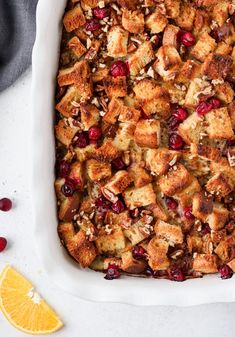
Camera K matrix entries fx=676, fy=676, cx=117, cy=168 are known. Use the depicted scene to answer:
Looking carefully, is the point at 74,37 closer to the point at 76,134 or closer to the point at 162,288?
the point at 76,134

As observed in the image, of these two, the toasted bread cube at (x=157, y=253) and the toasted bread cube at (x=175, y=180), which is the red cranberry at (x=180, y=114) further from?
the toasted bread cube at (x=157, y=253)

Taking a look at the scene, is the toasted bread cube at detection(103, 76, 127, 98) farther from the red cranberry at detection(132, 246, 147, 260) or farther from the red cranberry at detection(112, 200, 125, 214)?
the red cranberry at detection(132, 246, 147, 260)

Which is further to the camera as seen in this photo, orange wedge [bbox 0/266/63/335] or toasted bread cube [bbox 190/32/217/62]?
orange wedge [bbox 0/266/63/335]

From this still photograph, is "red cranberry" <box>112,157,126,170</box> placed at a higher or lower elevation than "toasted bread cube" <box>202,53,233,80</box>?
lower

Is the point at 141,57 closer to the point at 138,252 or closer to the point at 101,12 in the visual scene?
the point at 101,12

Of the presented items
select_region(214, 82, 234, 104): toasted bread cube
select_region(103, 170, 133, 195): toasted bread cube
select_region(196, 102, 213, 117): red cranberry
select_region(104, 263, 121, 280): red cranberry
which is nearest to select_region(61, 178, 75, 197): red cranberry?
select_region(103, 170, 133, 195): toasted bread cube

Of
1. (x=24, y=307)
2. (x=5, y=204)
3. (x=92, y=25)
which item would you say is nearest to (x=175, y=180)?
(x=92, y=25)

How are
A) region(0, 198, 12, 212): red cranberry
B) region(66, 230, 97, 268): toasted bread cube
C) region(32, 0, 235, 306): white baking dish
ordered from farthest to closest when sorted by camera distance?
region(0, 198, 12, 212): red cranberry, region(66, 230, 97, 268): toasted bread cube, region(32, 0, 235, 306): white baking dish
